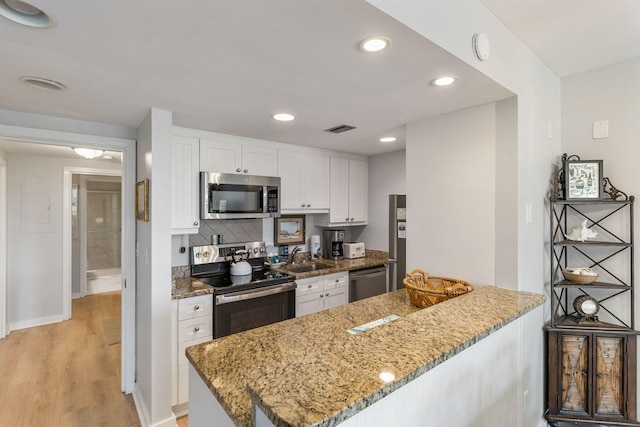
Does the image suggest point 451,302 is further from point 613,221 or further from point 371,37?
point 613,221

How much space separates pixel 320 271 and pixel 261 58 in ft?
7.13

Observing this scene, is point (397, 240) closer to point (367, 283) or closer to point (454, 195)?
point (367, 283)

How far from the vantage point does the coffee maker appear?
3934 mm

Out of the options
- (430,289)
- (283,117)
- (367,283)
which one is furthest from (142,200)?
(367,283)

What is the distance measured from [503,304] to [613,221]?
1.30 m

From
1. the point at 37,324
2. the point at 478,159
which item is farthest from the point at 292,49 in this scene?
the point at 37,324

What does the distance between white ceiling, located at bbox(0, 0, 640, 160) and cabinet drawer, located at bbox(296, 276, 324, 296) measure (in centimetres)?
152

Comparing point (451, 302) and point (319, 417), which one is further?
point (451, 302)

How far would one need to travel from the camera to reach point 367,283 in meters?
3.57

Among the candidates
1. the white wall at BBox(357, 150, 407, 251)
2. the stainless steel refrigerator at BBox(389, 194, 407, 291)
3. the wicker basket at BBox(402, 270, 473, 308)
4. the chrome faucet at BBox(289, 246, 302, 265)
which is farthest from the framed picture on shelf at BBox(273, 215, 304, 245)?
the wicker basket at BBox(402, 270, 473, 308)

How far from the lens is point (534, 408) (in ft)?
6.49

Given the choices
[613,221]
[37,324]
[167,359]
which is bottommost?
[37,324]

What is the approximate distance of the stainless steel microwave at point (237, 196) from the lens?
109 inches

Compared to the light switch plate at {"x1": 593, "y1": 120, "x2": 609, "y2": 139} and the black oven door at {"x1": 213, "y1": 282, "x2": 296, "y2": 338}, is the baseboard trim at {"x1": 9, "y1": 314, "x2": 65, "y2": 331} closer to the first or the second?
the black oven door at {"x1": 213, "y1": 282, "x2": 296, "y2": 338}
